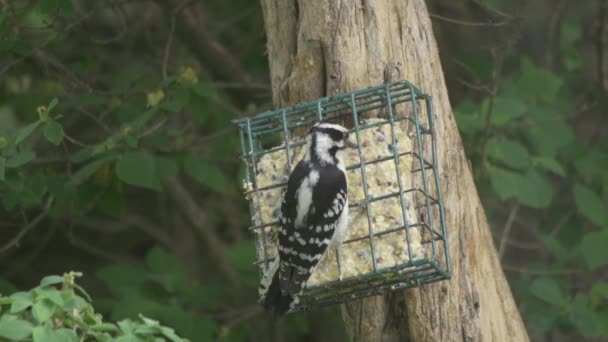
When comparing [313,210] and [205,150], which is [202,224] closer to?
[205,150]

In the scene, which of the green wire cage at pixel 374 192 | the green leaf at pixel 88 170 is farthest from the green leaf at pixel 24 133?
the green wire cage at pixel 374 192

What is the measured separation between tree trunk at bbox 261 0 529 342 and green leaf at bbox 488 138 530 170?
1.24 m

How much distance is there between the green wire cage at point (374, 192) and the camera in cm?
506

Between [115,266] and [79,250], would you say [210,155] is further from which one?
[79,250]

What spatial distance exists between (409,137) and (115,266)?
288 centimetres

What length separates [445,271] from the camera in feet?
16.9

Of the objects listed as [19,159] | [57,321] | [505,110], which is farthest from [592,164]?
[57,321]

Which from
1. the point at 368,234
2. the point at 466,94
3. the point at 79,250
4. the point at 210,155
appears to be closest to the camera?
the point at 368,234

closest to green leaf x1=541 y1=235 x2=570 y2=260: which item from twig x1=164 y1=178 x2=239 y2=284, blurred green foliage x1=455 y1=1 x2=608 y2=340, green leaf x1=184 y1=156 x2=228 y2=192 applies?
blurred green foliage x1=455 y1=1 x2=608 y2=340

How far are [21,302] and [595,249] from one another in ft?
11.6

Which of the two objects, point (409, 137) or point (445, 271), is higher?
point (409, 137)

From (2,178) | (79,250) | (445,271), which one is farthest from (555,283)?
(79,250)

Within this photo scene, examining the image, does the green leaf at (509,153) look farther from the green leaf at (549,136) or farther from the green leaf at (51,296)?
the green leaf at (51,296)

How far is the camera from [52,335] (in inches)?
167
